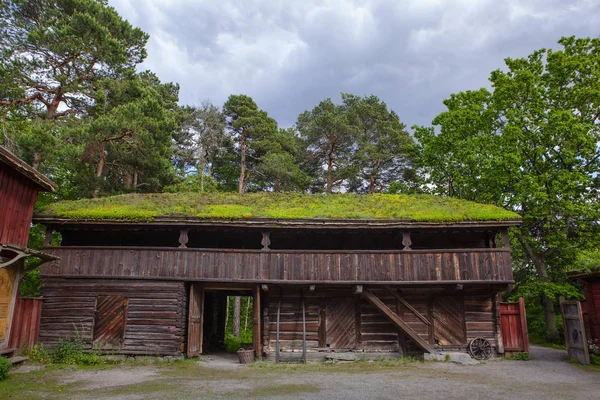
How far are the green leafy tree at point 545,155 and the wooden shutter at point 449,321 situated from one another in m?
8.38

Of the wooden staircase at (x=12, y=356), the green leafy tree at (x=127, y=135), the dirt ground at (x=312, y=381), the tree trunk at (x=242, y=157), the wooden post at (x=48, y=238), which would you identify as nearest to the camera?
the dirt ground at (x=312, y=381)

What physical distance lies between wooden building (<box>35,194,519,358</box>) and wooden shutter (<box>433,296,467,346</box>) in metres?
0.04

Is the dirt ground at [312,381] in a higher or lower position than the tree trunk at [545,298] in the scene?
A: lower

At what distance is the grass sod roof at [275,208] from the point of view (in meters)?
16.6

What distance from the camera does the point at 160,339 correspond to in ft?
53.9

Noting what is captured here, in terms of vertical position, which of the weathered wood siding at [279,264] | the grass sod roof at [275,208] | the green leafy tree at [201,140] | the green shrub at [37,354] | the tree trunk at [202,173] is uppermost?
the green leafy tree at [201,140]

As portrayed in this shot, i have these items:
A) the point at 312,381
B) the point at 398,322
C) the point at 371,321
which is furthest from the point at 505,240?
the point at 312,381

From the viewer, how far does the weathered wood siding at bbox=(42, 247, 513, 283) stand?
16344mm

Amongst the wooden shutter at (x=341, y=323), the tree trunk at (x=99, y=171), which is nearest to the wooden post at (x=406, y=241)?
the wooden shutter at (x=341, y=323)

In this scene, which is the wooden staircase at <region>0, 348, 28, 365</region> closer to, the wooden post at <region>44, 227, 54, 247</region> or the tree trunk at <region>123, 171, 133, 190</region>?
the wooden post at <region>44, 227, 54, 247</region>

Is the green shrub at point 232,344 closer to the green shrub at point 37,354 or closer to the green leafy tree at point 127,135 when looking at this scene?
the green shrub at point 37,354

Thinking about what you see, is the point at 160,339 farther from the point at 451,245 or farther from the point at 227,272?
the point at 451,245

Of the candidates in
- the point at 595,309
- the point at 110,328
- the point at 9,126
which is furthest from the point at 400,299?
the point at 9,126

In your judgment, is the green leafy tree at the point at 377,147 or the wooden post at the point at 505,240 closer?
the wooden post at the point at 505,240
